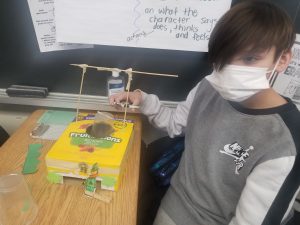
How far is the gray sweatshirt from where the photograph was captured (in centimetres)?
65

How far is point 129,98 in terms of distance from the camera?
94cm

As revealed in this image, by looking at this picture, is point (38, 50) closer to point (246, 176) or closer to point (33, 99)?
point (33, 99)

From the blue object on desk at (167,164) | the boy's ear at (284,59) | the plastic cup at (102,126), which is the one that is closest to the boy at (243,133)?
the boy's ear at (284,59)

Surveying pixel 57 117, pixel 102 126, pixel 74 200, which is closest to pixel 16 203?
pixel 74 200

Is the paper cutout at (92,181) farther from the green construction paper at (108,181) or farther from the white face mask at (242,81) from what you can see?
the white face mask at (242,81)

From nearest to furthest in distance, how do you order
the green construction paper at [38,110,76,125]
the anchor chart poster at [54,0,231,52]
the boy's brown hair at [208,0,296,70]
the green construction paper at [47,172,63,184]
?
the boy's brown hair at [208,0,296,70]
the green construction paper at [47,172,63,184]
the anchor chart poster at [54,0,231,52]
the green construction paper at [38,110,76,125]

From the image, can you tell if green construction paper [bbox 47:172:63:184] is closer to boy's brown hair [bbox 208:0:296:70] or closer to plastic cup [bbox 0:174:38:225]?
plastic cup [bbox 0:174:38:225]

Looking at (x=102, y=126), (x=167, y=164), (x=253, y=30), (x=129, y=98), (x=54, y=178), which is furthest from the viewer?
(x=167, y=164)

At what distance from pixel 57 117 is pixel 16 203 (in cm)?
43

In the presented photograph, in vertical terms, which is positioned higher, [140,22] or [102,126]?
[140,22]

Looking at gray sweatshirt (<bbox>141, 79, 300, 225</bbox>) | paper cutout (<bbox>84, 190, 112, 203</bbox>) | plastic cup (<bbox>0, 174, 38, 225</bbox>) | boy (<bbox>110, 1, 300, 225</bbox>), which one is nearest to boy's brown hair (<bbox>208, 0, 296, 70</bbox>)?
boy (<bbox>110, 1, 300, 225</bbox>)

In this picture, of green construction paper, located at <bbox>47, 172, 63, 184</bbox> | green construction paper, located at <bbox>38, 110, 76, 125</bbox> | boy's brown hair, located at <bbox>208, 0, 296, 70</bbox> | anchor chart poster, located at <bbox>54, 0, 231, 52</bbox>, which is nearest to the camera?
boy's brown hair, located at <bbox>208, 0, 296, 70</bbox>

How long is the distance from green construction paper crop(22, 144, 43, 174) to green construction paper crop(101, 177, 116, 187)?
0.77 feet

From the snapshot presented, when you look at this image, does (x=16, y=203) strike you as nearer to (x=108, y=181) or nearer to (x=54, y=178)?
(x=54, y=178)
